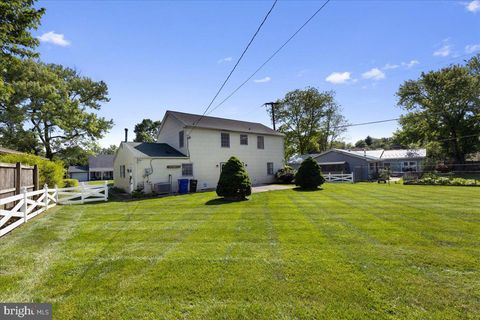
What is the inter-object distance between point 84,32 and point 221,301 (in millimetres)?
11027

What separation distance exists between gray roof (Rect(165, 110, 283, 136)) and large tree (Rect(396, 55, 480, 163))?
84.4 ft

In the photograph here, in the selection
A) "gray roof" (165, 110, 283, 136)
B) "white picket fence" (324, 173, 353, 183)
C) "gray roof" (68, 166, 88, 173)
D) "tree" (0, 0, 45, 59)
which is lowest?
"white picket fence" (324, 173, 353, 183)

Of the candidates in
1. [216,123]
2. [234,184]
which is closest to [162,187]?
[234,184]

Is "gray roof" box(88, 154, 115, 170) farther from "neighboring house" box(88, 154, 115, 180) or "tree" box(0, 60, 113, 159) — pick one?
"tree" box(0, 60, 113, 159)

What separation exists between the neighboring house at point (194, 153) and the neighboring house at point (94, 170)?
3407cm

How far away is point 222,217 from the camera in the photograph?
27.7 feet

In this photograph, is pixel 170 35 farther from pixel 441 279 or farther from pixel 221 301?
pixel 441 279

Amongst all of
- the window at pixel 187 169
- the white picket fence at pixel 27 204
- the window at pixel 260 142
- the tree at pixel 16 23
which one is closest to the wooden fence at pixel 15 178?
the white picket fence at pixel 27 204

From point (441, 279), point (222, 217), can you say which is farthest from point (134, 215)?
point (441, 279)

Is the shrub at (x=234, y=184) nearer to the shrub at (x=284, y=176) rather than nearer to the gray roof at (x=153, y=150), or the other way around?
the gray roof at (x=153, y=150)

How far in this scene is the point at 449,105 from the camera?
32.8m

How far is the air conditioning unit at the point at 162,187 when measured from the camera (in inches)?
646

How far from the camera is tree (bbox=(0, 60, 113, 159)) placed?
21.9 m

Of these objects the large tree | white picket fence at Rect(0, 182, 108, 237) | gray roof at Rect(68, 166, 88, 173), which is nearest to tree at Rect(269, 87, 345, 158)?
the large tree
